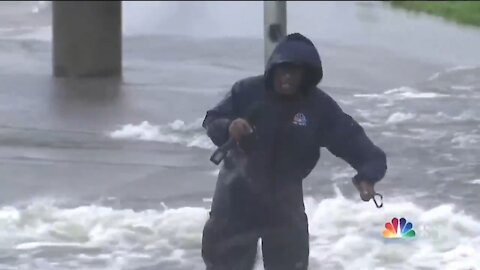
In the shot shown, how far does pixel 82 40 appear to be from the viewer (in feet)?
47.1

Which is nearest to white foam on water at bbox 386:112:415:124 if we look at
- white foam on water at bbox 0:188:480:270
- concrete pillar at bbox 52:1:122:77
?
white foam on water at bbox 0:188:480:270

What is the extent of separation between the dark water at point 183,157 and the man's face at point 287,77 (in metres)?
2.25

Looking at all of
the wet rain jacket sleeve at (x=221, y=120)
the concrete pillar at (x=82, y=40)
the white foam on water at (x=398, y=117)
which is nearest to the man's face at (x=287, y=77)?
the wet rain jacket sleeve at (x=221, y=120)

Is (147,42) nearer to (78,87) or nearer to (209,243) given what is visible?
(78,87)

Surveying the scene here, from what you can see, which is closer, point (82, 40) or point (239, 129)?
point (239, 129)

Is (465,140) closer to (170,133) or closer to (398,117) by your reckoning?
(398,117)

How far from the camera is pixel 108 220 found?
7.75 m

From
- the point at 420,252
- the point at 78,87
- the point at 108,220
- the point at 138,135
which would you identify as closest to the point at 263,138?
the point at 420,252

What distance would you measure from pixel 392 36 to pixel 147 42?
13.5 ft

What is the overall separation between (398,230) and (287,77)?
2.94 m

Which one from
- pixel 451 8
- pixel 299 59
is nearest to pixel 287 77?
pixel 299 59

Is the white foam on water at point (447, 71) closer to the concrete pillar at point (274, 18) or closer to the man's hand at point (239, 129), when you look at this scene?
the concrete pillar at point (274, 18)

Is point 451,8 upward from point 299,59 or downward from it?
downward

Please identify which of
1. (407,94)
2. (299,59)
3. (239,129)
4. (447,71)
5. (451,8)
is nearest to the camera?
(239,129)
